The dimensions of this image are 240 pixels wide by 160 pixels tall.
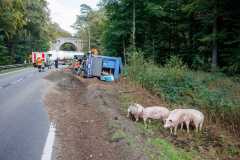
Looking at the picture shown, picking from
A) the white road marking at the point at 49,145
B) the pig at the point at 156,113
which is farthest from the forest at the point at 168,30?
the white road marking at the point at 49,145

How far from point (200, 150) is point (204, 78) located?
12.1 meters

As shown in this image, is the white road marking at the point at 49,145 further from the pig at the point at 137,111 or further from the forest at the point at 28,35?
the forest at the point at 28,35

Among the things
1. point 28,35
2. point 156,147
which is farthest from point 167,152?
point 28,35

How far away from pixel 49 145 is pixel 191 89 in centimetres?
974

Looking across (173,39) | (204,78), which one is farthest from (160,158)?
(173,39)

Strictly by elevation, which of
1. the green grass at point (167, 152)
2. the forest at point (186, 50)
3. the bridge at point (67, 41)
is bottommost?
the green grass at point (167, 152)

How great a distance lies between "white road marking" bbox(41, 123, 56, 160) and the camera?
607 cm

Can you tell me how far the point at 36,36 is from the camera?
64625mm

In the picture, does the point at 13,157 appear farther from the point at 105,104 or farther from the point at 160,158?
the point at 105,104

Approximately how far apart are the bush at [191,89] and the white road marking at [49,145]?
5.22 m

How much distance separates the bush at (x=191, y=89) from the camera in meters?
10.3

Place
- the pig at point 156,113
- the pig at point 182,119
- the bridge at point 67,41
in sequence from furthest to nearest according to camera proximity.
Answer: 1. the bridge at point 67,41
2. the pig at point 156,113
3. the pig at point 182,119

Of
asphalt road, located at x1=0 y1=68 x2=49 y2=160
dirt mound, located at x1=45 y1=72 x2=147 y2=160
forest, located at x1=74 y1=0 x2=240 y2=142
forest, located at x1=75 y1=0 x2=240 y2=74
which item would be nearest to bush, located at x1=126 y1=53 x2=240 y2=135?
forest, located at x1=74 y1=0 x2=240 y2=142

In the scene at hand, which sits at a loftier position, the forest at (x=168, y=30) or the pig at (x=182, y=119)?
the forest at (x=168, y=30)
